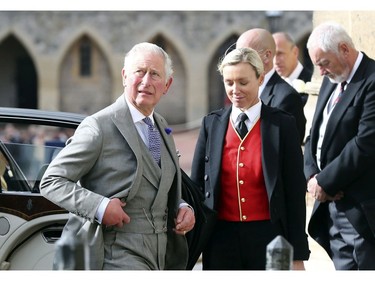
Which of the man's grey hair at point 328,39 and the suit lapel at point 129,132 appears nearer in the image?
the suit lapel at point 129,132

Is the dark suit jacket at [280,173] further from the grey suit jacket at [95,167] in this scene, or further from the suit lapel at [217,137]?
the grey suit jacket at [95,167]

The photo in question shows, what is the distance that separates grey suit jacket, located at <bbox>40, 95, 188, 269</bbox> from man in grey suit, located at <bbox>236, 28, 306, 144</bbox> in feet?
5.79

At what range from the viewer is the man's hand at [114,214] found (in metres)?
5.67

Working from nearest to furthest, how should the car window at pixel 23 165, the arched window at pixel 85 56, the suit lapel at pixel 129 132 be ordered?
the suit lapel at pixel 129 132 < the car window at pixel 23 165 < the arched window at pixel 85 56

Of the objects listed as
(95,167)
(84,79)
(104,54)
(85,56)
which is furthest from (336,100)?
(85,56)

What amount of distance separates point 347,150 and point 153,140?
1.33m

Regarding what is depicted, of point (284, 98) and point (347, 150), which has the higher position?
point (284, 98)

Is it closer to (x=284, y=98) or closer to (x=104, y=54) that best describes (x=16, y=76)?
(x=104, y=54)

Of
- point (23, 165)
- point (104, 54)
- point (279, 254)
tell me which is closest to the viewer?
point (279, 254)

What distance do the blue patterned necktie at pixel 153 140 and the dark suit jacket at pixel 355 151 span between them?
1.22m

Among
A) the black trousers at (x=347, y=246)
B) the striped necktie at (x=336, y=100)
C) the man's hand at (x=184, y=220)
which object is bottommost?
the black trousers at (x=347, y=246)

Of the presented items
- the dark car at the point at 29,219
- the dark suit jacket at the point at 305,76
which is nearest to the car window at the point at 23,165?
the dark car at the point at 29,219

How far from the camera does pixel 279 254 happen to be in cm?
536
